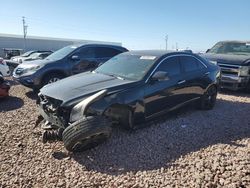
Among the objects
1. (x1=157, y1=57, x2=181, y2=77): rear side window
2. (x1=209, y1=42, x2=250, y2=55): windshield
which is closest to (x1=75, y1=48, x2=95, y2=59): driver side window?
(x1=157, y1=57, x2=181, y2=77): rear side window

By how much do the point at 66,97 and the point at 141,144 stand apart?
149 centimetres

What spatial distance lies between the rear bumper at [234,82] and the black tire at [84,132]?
6.61m

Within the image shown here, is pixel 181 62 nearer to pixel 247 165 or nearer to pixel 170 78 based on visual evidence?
pixel 170 78

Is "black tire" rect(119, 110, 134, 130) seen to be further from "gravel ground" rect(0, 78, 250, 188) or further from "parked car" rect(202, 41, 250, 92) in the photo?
"parked car" rect(202, 41, 250, 92)

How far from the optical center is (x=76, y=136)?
3955 mm

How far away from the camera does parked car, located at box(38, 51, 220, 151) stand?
13.7ft

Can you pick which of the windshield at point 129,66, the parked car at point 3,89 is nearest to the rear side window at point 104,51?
the parked car at point 3,89

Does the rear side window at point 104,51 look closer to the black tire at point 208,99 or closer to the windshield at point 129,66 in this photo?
the windshield at point 129,66

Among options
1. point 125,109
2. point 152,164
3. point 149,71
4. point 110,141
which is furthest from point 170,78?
point 152,164

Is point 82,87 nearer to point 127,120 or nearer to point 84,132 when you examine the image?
point 127,120

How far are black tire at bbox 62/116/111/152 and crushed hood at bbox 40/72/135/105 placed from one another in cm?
52

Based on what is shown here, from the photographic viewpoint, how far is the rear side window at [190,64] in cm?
631

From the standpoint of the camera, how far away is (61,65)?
8867 mm

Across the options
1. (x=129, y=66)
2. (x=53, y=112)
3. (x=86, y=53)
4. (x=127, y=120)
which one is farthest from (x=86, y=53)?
(x=53, y=112)
